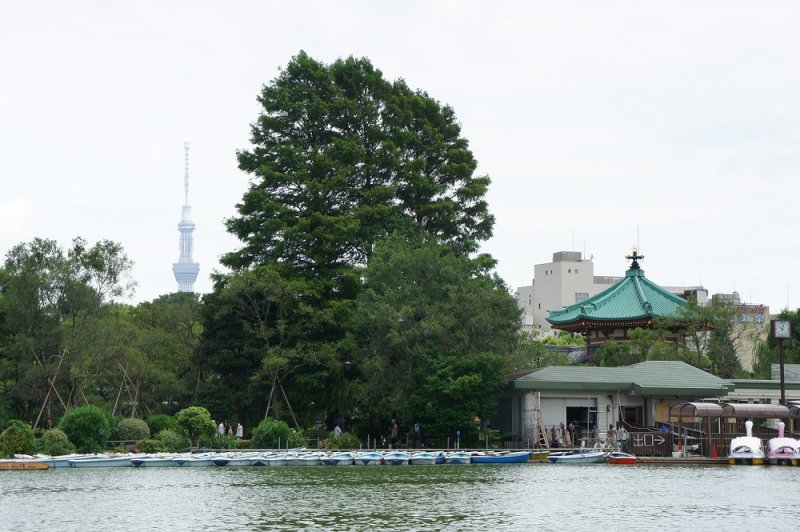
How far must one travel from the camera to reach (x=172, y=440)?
62406mm

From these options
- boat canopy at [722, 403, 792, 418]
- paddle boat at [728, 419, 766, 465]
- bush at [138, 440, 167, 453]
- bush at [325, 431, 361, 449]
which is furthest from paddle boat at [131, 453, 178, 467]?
boat canopy at [722, 403, 792, 418]

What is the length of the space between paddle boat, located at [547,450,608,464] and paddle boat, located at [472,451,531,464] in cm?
127

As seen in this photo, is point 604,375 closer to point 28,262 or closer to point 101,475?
point 101,475

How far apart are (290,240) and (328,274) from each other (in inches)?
130

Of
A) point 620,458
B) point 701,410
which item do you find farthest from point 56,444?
point 701,410

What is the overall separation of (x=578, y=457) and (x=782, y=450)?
9.90 m

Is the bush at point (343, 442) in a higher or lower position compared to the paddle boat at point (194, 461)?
higher

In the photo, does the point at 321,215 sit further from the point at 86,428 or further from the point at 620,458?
the point at 620,458

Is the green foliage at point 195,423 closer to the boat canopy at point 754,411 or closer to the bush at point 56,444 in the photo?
the bush at point 56,444

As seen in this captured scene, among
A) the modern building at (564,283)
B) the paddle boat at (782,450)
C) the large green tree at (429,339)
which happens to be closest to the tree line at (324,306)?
the large green tree at (429,339)

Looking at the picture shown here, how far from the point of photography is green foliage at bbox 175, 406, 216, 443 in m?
63.7

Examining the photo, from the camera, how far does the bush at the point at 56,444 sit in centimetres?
5816

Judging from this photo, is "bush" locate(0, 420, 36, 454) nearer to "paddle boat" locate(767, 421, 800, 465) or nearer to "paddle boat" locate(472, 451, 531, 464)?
"paddle boat" locate(472, 451, 531, 464)

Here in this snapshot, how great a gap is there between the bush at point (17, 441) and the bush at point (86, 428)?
2044 millimetres
